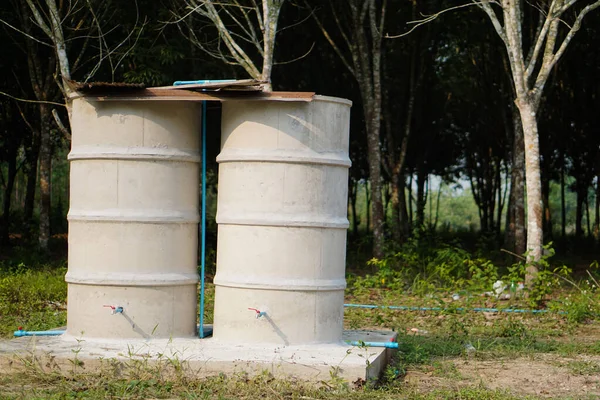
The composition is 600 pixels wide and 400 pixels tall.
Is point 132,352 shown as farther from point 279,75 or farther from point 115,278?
point 279,75

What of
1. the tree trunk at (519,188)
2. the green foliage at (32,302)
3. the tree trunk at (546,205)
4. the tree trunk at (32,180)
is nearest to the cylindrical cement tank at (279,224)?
the green foliage at (32,302)

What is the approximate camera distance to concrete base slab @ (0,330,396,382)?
18.7 ft

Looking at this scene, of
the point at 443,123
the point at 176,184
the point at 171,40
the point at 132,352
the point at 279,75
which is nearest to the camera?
the point at 132,352

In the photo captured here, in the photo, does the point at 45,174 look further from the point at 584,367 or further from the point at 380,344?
the point at 584,367

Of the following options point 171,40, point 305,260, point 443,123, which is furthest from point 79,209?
point 443,123

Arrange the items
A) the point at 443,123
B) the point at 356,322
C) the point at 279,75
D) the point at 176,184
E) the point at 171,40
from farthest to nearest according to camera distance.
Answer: the point at 443,123, the point at 279,75, the point at 171,40, the point at 356,322, the point at 176,184

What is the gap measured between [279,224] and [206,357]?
1.05m

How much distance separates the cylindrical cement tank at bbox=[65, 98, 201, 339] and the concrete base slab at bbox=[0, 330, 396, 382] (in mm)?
210

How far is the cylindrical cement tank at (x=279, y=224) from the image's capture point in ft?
20.2

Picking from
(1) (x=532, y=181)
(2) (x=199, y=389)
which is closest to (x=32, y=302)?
(2) (x=199, y=389)

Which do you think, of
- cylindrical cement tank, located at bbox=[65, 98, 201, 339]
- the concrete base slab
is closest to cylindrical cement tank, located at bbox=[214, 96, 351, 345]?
the concrete base slab

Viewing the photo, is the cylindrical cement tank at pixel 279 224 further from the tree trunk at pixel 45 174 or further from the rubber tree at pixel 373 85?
the tree trunk at pixel 45 174

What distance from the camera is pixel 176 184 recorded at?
20.9ft

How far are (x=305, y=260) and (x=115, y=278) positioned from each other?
1371 millimetres
